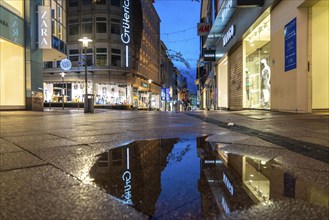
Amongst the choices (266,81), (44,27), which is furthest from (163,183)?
(44,27)

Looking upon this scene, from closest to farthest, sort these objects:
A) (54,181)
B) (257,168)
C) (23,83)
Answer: (54,181), (257,168), (23,83)

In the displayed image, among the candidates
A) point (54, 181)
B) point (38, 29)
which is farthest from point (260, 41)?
point (54, 181)

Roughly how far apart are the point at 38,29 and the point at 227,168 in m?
19.0

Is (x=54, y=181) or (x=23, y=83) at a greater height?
(x=23, y=83)

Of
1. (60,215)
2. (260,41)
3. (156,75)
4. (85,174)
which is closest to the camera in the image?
(60,215)

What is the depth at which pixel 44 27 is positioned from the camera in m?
18.1

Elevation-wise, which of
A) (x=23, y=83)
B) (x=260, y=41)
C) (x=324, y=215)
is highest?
(x=260, y=41)

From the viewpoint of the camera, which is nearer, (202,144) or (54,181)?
(54,181)

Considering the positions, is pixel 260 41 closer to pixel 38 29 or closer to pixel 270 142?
pixel 270 142

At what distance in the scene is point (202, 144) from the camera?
13.0 feet

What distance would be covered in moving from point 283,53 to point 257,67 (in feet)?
17.9

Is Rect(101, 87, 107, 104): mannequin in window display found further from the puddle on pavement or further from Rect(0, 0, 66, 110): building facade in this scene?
the puddle on pavement

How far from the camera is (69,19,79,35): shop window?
38.5 metres

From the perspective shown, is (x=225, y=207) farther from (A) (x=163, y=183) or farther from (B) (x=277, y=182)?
(B) (x=277, y=182)
